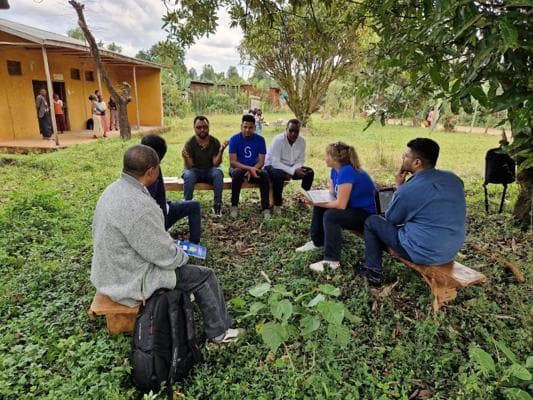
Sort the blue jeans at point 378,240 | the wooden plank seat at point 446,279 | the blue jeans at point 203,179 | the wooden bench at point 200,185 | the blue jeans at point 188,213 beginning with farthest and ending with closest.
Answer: the wooden bench at point 200,185 → the blue jeans at point 203,179 → the blue jeans at point 188,213 → the blue jeans at point 378,240 → the wooden plank seat at point 446,279

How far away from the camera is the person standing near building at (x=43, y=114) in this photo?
39.1 ft

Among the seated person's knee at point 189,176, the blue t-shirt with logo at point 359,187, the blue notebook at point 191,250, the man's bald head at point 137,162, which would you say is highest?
the man's bald head at point 137,162

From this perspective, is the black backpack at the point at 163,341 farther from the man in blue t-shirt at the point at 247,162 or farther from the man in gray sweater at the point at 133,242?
the man in blue t-shirt at the point at 247,162

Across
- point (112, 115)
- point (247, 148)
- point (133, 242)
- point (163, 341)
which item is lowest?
point (163, 341)

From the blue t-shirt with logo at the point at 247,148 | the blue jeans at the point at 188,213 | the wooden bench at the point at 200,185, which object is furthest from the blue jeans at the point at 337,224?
the blue t-shirt with logo at the point at 247,148

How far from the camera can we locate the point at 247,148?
19.1ft

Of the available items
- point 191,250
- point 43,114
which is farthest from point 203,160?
point 43,114

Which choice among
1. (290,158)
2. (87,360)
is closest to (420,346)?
(87,360)

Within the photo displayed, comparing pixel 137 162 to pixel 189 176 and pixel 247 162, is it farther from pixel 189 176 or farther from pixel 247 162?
pixel 247 162

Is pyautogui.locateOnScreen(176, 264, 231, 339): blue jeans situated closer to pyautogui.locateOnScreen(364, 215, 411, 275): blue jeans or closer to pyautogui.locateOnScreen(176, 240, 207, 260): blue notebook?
pyautogui.locateOnScreen(176, 240, 207, 260): blue notebook

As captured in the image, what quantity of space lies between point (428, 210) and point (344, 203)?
979 millimetres

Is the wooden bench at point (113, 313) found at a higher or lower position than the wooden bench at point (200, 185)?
lower

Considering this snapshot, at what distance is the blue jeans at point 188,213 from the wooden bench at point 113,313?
156cm

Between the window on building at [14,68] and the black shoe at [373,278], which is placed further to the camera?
the window on building at [14,68]
